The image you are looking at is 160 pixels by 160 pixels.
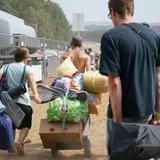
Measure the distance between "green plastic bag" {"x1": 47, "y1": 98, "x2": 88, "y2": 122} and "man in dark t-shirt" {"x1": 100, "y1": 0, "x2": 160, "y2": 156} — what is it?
266 cm

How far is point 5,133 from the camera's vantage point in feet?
24.3

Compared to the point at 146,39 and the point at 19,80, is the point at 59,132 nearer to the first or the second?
the point at 19,80

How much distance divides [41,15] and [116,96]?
97277mm

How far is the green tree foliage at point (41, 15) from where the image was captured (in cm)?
9600

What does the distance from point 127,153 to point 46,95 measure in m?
3.56

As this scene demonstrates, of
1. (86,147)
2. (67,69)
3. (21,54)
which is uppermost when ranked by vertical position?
(21,54)

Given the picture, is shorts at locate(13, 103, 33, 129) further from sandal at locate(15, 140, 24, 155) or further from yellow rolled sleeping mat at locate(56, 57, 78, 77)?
yellow rolled sleeping mat at locate(56, 57, 78, 77)

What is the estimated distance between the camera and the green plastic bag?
703cm

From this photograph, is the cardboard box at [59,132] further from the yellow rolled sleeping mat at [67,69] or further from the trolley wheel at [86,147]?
the yellow rolled sleeping mat at [67,69]

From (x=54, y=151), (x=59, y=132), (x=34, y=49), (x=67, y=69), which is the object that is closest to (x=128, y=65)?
(x=59, y=132)

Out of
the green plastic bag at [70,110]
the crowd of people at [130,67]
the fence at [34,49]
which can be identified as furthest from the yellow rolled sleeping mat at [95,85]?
the fence at [34,49]

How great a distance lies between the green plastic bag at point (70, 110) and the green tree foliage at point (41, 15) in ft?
252

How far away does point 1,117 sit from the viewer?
A: 7.48 metres

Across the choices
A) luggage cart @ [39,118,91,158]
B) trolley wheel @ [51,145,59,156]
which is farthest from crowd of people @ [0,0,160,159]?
trolley wheel @ [51,145,59,156]
